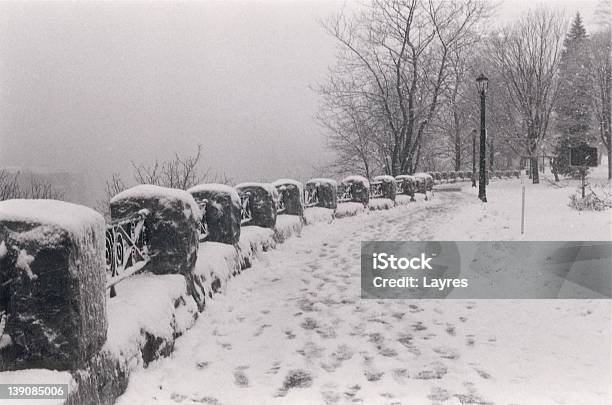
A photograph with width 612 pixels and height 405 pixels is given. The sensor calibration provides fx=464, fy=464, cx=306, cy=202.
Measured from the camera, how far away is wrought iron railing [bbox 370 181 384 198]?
1771cm

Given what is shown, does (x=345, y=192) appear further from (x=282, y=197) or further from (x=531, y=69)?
(x=531, y=69)

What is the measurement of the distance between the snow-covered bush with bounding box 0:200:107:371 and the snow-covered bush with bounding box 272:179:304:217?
303 inches

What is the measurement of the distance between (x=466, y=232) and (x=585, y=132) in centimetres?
2930

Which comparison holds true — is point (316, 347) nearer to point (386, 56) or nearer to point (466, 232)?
point (466, 232)

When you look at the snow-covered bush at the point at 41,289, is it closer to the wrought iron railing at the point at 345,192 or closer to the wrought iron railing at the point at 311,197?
the wrought iron railing at the point at 311,197

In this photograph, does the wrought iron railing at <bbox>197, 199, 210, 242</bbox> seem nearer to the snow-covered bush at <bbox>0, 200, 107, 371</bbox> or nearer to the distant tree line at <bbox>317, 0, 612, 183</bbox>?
the snow-covered bush at <bbox>0, 200, 107, 371</bbox>

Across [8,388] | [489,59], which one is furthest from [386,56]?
[8,388]

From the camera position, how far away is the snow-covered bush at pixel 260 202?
855 cm

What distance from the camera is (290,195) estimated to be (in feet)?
34.7

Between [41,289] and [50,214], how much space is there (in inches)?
16.8

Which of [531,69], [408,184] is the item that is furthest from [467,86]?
[408,184]

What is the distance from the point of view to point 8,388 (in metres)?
2.54

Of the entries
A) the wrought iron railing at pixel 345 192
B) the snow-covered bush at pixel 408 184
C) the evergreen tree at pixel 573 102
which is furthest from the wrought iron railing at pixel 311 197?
the evergreen tree at pixel 573 102

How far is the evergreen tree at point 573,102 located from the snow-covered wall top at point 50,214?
30.2 m
